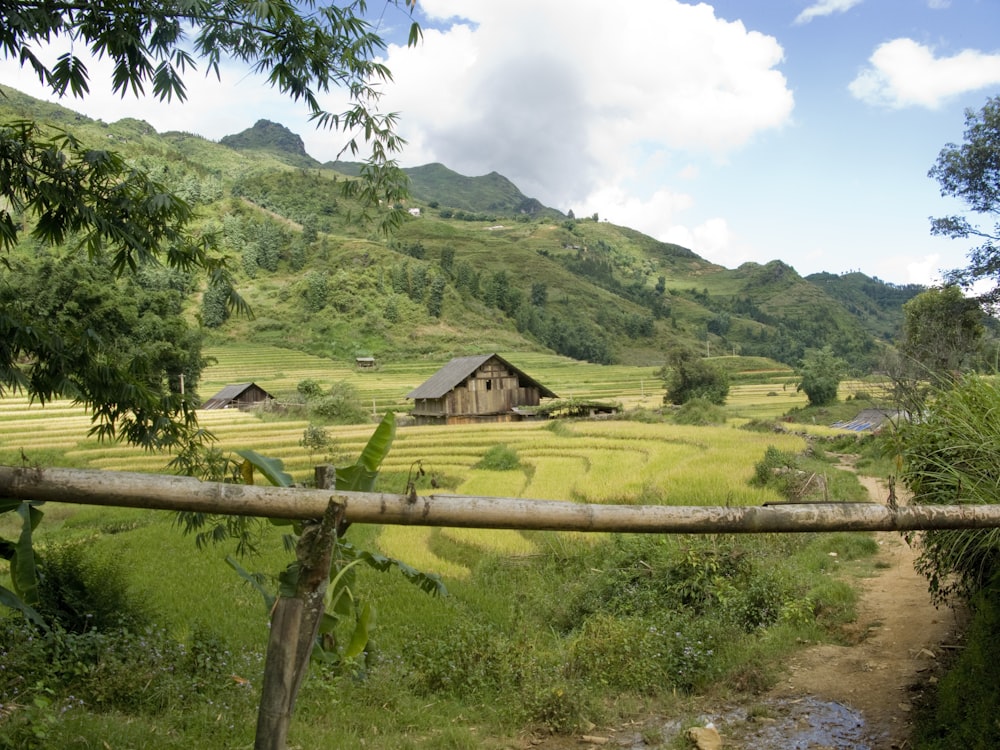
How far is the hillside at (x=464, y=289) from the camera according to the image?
6456cm

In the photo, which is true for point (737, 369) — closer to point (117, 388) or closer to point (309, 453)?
point (309, 453)

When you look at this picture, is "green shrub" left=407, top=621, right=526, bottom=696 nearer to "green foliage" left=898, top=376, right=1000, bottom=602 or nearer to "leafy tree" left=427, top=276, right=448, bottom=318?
"green foliage" left=898, top=376, right=1000, bottom=602

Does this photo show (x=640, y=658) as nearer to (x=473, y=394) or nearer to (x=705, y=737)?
(x=705, y=737)

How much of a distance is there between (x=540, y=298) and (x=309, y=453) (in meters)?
74.4

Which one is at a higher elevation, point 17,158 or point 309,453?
point 17,158

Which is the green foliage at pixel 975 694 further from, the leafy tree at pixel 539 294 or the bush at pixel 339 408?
the leafy tree at pixel 539 294

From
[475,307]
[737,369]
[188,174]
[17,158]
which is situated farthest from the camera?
[188,174]

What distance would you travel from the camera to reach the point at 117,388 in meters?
4.21

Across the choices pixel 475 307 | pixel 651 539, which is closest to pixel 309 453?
pixel 651 539

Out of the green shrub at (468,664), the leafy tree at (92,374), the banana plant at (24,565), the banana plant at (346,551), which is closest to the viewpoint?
the banana plant at (24,565)

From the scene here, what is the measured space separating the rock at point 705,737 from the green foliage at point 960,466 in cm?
146

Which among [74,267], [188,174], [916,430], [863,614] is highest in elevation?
[188,174]

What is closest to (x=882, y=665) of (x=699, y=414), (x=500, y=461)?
(x=500, y=461)

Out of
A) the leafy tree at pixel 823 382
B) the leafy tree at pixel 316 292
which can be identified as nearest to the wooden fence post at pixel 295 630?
the leafy tree at pixel 823 382
